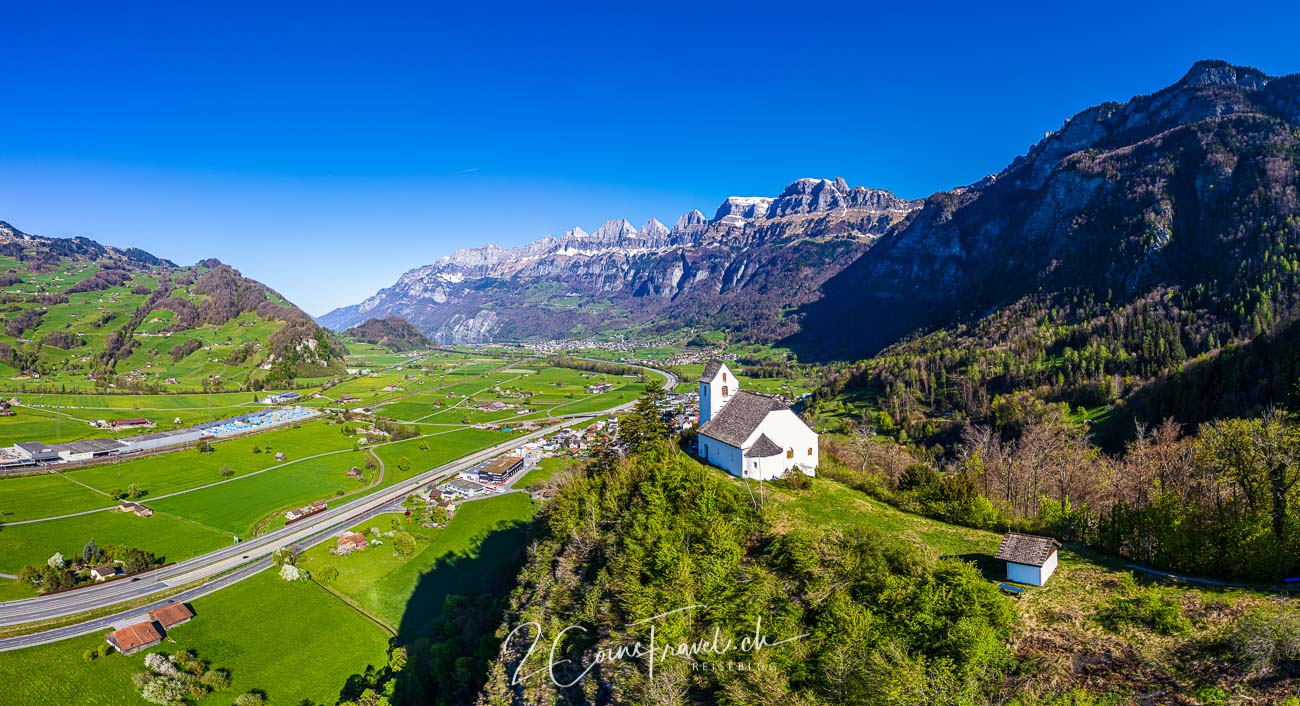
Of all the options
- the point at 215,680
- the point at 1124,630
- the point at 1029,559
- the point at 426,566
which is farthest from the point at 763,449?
the point at 215,680

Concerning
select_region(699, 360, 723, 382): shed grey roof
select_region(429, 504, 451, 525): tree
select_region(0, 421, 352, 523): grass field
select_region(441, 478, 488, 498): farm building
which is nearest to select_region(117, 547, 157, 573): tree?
select_region(0, 421, 352, 523): grass field

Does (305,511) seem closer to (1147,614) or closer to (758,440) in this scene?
(758,440)

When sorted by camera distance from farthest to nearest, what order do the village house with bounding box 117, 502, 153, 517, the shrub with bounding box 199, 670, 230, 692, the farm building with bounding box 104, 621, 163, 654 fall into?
the village house with bounding box 117, 502, 153, 517, the farm building with bounding box 104, 621, 163, 654, the shrub with bounding box 199, 670, 230, 692

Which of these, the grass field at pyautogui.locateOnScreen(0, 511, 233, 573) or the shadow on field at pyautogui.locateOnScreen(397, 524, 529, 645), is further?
the grass field at pyautogui.locateOnScreen(0, 511, 233, 573)

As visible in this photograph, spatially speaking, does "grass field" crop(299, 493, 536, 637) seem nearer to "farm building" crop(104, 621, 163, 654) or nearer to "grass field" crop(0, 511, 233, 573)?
"farm building" crop(104, 621, 163, 654)

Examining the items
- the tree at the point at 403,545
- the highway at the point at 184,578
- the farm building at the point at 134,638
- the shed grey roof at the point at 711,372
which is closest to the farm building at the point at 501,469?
the highway at the point at 184,578

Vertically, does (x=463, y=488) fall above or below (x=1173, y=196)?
below
